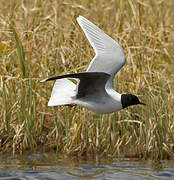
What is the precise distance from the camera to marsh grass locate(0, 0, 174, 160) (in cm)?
511

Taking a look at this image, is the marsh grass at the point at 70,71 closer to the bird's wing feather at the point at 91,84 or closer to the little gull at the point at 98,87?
the little gull at the point at 98,87

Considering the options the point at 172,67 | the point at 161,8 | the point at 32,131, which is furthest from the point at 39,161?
the point at 161,8

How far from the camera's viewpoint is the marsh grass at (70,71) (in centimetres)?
511

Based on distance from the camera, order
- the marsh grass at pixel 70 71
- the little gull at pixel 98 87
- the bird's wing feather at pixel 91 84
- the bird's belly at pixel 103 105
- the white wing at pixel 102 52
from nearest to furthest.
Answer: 1. the bird's wing feather at pixel 91 84
2. the little gull at pixel 98 87
3. the bird's belly at pixel 103 105
4. the white wing at pixel 102 52
5. the marsh grass at pixel 70 71

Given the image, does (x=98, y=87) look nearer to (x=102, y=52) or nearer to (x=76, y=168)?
(x=102, y=52)

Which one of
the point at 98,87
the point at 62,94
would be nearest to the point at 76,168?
the point at 62,94

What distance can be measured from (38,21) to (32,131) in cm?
172

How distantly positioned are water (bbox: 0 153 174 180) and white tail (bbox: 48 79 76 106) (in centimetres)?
74

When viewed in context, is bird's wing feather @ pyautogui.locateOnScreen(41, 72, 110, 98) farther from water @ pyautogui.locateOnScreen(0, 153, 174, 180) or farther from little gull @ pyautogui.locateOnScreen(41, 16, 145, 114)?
water @ pyautogui.locateOnScreen(0, 153, 174, 180)

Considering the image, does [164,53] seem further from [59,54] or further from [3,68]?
[3,68]

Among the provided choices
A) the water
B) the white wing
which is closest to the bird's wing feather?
the white wing

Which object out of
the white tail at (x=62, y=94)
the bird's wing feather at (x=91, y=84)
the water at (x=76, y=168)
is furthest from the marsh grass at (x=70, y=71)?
the bird's wing feather at (x=91, y=84)

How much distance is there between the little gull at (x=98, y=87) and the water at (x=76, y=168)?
28.1 inches

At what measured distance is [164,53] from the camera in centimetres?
621
